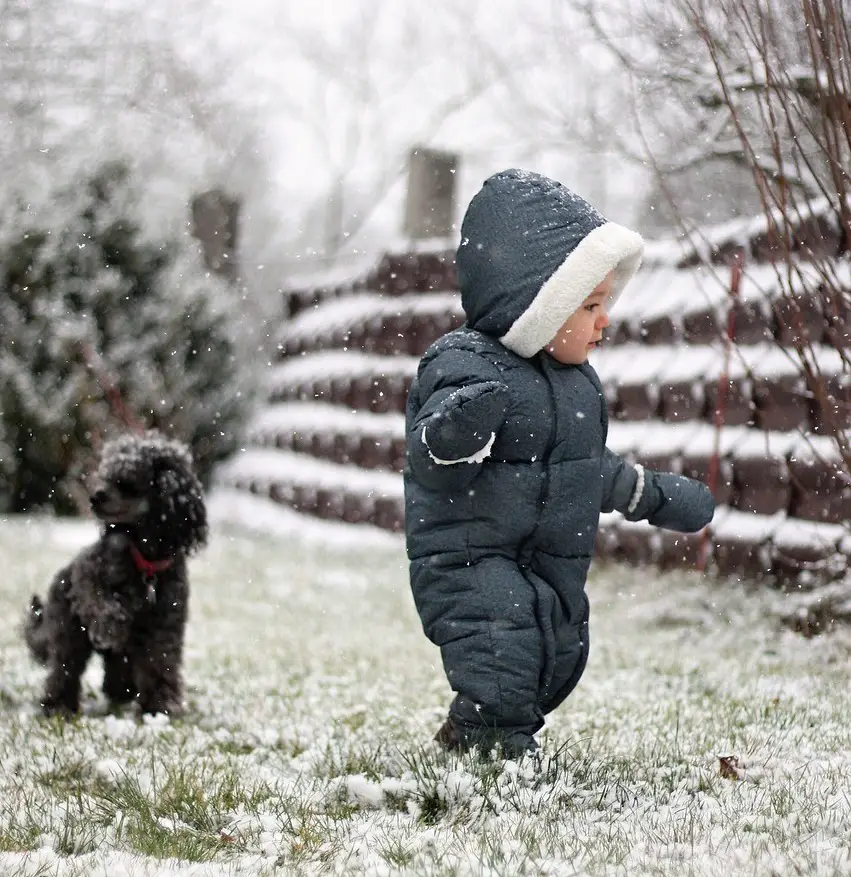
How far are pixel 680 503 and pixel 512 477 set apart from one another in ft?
Result: 2.44

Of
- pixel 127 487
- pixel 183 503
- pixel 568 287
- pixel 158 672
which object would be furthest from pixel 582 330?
pixel 158 672

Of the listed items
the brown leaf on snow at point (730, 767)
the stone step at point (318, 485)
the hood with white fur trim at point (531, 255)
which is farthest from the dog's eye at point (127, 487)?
the stone step at point (318, 485)

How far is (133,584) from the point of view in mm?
5090

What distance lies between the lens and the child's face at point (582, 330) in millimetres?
Result: 3805

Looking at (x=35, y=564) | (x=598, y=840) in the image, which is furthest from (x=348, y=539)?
(x=598, y=840)

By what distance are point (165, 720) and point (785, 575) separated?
448cm

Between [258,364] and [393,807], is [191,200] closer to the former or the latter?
[258,364]

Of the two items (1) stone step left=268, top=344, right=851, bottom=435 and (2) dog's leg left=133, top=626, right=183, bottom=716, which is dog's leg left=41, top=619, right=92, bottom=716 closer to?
(2) dog's leg left=133, top=626, right=183, bottom=716

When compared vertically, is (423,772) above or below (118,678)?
above

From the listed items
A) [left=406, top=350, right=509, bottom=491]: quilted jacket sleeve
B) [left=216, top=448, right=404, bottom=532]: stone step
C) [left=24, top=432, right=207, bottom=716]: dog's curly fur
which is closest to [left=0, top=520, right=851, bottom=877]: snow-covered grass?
[left=24, top=432, right=207, bottom=716]: dog's curly fur

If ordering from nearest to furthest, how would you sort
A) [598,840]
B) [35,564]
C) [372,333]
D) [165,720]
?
1. [598,840]
2. [165,720]
3. [35,564]
4. [372,333]

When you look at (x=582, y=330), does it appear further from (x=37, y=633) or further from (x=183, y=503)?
(x=37, y=633)

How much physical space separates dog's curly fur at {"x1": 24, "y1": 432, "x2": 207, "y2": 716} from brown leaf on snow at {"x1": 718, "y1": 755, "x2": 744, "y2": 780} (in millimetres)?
2483

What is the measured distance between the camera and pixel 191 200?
17.3m
